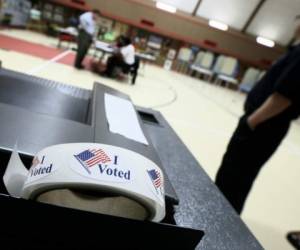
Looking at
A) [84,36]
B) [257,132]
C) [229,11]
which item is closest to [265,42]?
[229,11]

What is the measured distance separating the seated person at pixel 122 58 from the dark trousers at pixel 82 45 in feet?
1.69

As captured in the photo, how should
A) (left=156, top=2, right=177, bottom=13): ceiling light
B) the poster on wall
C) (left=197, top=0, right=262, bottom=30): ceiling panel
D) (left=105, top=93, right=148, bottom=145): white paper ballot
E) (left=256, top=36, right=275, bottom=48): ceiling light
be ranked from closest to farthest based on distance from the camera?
(left=105, top=93, right=148, bottom=145): white paper ballot
the poster on wall
(left=197, top=0, right=262, bottom=30): ceiling panel
(left=156, top=2, right=177, bottom=13): ceiling light
(left=256, top=36, right=275, bottom=48): ceiling light

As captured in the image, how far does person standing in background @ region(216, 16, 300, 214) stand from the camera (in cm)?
123

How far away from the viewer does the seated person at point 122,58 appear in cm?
614

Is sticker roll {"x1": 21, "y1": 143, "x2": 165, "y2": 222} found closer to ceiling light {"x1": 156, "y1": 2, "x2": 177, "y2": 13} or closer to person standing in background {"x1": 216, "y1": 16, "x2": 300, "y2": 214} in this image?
person standing in background {"x1": 216, "y1": 16, "x2": 300, "y2": 214}

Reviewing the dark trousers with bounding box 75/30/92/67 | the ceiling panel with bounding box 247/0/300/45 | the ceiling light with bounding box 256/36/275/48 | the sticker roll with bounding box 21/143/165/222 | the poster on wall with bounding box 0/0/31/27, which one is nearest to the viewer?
the sticker roll with bounding box 21/143/165/222

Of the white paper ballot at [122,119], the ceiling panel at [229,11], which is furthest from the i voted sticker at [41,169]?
the ceiling panel at [229,11]

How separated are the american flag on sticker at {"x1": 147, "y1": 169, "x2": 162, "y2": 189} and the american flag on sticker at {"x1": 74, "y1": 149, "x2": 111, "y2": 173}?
6cm

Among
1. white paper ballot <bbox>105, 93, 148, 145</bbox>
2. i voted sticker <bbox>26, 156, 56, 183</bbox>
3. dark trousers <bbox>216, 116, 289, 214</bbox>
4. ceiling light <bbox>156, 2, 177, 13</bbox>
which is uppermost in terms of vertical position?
ceiling light <bbox>156, 2, 177, 13</bbox>

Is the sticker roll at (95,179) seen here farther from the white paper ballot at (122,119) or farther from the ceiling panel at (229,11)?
the ceiling panel at (229,11)

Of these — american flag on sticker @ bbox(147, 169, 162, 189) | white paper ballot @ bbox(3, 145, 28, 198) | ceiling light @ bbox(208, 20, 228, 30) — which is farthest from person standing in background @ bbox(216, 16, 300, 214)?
ceiling light @ bbox(208, 20, 228, 30)

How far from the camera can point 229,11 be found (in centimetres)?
1118

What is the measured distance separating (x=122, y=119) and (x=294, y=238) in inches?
65.4

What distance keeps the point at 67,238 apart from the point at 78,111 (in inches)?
19.5
